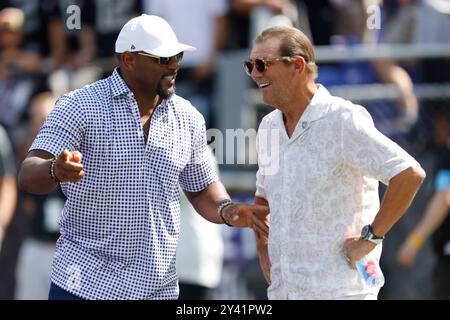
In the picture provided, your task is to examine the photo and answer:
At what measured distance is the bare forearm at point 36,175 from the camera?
14.0 ft

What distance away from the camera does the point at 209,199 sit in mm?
4941

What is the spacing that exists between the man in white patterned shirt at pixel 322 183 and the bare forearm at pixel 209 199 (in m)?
0.39

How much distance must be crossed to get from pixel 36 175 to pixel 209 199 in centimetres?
95

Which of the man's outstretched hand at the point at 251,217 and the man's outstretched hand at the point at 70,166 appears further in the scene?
the man's outstretched hand at the point at 251,217

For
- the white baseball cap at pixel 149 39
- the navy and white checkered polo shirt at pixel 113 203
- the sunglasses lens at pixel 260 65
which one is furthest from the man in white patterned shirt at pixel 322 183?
the navy and white checkered polo shirt at pixel 113 203

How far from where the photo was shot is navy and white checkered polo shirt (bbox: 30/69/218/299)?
177 inches

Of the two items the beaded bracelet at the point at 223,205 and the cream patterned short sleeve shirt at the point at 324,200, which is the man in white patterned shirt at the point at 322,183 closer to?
the cream patterned short sleeve shirt at the point at 324,200

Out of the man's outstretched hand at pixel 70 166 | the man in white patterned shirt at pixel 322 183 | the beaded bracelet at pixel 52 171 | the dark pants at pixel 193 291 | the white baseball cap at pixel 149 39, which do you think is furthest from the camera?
the dark pants at pixel 193 291

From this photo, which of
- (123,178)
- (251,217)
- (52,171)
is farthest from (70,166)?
(251,217)

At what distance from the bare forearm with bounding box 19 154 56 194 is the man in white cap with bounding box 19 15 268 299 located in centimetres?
1

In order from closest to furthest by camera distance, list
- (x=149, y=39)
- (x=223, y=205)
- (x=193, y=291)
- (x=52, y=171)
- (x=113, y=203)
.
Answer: (x=52, y=171) → (x=113, y=203) → (x=149, y=39) → (x=223, y=205) → (x=193, y=291)

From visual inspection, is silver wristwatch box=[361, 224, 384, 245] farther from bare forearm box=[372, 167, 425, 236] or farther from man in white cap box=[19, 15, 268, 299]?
man in white cap box=[19, 15, 268, 299]

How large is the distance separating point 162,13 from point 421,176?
449cm

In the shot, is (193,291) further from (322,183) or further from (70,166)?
(70,166)
